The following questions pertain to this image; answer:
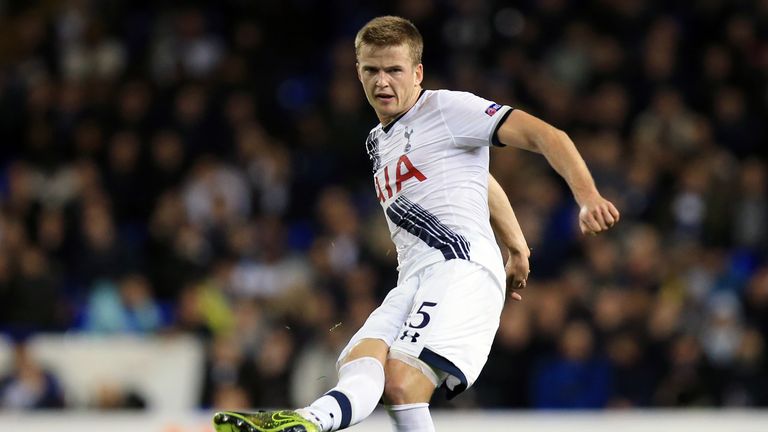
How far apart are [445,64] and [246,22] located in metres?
2.26

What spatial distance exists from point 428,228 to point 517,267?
1.95 ft

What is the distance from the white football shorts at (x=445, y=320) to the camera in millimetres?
4691

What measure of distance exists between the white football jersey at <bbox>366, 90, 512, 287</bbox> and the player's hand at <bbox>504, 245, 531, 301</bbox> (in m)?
0.31

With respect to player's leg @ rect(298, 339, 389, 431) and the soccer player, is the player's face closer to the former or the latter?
the soccer player

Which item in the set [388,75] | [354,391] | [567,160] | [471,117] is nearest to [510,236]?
[471,117]

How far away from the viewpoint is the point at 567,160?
4.60 metres

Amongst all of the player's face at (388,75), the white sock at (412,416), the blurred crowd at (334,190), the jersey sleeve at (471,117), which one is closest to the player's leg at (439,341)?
the white sock at (412,416)

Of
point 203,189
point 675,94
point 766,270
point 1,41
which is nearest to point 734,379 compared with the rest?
point 766,270

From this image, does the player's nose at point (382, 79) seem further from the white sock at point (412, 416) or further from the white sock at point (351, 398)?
the white sock at point (412, 416)

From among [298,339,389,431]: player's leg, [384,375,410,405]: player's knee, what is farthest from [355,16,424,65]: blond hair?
[384,375,410,405]: player's knee

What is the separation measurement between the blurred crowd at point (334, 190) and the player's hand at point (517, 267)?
15.4 feet

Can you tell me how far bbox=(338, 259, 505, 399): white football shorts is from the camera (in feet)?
15.4

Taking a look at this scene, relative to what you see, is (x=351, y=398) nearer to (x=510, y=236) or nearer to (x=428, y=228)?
(x=428, y=228)

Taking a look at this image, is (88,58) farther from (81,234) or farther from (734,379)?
(734,379)
